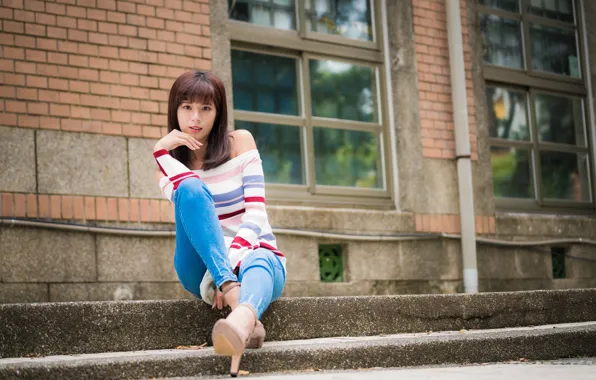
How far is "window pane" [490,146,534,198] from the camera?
7297 mm

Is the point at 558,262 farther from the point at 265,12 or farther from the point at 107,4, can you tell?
the point at 107,4

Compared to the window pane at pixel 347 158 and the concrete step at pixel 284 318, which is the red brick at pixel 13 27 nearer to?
the concrete step at pixel 284 318

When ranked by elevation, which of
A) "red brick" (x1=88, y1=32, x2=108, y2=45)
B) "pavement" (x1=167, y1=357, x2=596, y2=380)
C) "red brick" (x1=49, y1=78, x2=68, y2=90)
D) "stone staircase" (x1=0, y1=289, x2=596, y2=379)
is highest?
"red brick" (x1=88, y1=32, x2=108, y2=45)

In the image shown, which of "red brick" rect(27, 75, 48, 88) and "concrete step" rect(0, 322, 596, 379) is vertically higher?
"red brick" rect(27, 75, 48, 88)

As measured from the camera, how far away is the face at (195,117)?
3.82 metres

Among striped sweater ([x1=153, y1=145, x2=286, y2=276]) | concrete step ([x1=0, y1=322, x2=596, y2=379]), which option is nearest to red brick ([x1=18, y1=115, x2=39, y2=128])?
striped sweater ([x1=153, y1=145, x2=286, y2=276])

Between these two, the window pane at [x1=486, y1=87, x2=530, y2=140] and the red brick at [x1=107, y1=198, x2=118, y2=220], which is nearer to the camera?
the red brick at [x1=107, y1=198, x2=118, y2=220]

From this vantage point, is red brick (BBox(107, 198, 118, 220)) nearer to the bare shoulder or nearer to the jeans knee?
the bare shoulder

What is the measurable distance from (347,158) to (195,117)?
2.91 meters

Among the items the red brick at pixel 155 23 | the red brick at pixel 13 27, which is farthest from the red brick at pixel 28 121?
the red brick at pixel 155 23

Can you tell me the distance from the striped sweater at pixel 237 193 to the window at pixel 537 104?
3.86 meters

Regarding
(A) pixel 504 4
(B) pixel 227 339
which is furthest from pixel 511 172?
(B) pixel 227 339

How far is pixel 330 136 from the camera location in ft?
21.5

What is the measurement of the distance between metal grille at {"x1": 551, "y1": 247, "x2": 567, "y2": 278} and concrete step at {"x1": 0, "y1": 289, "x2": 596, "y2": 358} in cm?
238
